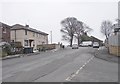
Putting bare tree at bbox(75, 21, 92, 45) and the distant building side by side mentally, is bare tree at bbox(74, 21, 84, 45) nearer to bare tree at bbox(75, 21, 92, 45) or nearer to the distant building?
bare tree at bbox(75, 21, 92, 45)

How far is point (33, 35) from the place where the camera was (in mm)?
80000

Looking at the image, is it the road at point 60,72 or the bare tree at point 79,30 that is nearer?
the road at point 60,72

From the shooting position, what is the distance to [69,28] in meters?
104

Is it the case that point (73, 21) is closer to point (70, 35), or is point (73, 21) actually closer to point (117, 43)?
point (70, 35)

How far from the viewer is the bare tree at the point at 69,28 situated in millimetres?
103875

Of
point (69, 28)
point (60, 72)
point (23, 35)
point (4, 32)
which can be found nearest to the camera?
point (60, 72)

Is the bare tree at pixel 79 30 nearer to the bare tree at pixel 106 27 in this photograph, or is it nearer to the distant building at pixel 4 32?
the bare tree at pixel 106 27

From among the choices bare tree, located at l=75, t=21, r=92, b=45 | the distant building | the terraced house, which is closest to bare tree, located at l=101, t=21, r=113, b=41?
bare tree, located at l=75, t=21, r=92, b=45

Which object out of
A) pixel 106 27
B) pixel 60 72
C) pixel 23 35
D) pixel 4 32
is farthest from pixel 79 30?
pixel 60 72

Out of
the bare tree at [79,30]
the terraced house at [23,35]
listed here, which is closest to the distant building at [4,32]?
the terraced house at [23,35]

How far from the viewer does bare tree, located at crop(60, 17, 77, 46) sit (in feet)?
341

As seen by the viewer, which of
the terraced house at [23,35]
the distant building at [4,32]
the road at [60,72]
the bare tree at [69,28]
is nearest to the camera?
the road at [60,72]

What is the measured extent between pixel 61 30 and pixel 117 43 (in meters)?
72.6

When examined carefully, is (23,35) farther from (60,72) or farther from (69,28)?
(60,72)
